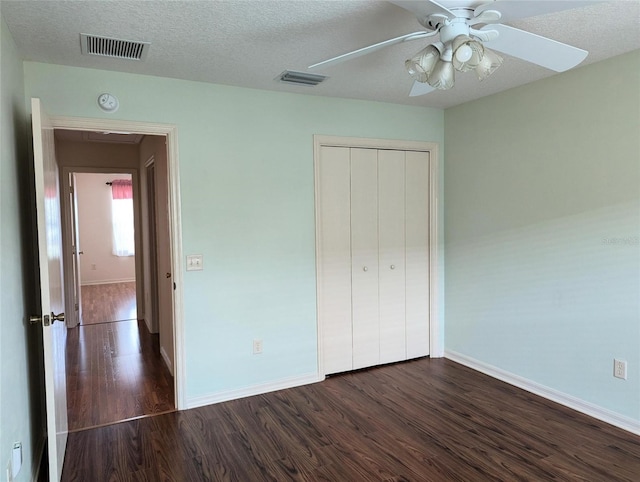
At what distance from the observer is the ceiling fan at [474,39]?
162cm

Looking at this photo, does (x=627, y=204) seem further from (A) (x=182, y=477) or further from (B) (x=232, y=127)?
(A) (x=182, y=477)

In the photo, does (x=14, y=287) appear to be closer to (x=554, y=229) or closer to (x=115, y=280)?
(x=554, y=229)

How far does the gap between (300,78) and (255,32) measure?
829 millimetres

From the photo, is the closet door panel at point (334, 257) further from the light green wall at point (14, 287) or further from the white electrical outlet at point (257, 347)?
the light green wall at point (14, 287)

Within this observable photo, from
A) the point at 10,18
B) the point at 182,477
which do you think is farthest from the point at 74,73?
the point at 182,477

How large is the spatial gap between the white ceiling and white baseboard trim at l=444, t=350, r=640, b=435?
2.31 meters

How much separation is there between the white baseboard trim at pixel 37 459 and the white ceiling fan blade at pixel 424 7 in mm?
2814

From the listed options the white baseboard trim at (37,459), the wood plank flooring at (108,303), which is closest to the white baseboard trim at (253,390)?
the white baseboard trim at (37,459)

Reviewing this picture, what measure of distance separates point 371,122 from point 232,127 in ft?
4.10

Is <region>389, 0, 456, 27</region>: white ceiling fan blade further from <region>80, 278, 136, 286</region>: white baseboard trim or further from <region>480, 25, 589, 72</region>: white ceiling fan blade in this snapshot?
<region>80, 278, 136, 286</region>: white baseboard trim

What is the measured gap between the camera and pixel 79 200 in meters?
9.09

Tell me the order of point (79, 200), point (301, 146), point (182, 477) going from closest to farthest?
point (182, 477) → point (301, 146) → point (79, 200)

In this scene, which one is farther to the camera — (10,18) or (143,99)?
(143,99)

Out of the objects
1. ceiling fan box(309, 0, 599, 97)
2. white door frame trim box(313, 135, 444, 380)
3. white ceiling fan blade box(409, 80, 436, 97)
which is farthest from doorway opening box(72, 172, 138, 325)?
ceiling fan box(309, 0, 599, 97)
